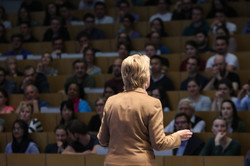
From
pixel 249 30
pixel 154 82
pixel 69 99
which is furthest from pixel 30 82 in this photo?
pixel 249 30

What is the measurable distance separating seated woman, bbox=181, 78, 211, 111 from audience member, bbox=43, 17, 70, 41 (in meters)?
2.54

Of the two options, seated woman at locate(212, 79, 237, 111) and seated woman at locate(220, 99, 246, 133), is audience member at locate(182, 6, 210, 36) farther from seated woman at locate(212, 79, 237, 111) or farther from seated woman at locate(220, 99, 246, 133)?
seated woman at locate(220, 99, 246, 133)

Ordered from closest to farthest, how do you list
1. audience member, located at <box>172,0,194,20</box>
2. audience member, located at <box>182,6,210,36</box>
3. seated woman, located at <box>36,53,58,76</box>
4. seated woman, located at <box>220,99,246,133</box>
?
seated woman, located at <box>220,99,246,133</box>, seated woman, located at <box>36,53,58,76</box>, audience member, located at <box>182,6,210,36</box>, audience member, located at <box>172,0,194,20</box>

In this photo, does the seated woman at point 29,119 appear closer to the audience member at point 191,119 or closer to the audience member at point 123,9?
the audience member at point 191,119

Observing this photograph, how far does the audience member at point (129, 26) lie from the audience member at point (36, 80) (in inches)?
54.4

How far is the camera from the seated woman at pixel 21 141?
497cm

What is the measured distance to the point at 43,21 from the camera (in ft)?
26.1

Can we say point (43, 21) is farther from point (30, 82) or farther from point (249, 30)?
point (249, 30)

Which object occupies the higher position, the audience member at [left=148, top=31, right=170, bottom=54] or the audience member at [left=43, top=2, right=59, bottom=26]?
the audience member at [left=43, top=2, right=59, bottom=26]

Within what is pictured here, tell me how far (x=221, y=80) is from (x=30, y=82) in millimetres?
2317

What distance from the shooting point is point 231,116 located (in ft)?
15.8

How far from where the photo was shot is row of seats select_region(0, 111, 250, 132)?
194 inches

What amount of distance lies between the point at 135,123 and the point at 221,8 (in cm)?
484

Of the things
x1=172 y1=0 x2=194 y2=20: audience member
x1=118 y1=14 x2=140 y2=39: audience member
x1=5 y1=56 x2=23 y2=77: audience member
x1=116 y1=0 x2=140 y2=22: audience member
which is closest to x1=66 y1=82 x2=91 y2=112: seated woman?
x1=5 y1=56 x2=23 y2=77: audience member
